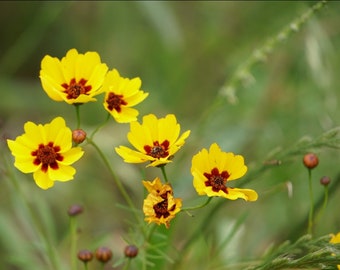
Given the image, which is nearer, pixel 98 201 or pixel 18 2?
pixel 98 201

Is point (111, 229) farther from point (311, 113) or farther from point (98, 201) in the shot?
point (311, 113)

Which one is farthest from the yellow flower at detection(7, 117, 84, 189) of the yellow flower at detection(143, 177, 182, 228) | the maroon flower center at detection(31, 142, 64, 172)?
the yellow flower at detection(143, 177, 182, 228)

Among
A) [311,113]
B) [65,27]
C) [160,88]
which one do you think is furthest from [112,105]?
[65,27]

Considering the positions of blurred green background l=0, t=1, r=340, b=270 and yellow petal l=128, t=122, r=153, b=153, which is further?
blurred green background l=0, t=1, r=340, b=270

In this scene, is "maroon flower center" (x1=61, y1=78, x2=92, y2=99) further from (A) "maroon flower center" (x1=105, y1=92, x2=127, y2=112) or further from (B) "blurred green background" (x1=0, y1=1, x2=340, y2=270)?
(B) "blurred green background" (x1=0, y1=1, x2=340, y2=270)

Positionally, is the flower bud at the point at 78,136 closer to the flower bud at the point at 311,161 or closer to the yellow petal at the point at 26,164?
the yellow petal at the point at 26,164

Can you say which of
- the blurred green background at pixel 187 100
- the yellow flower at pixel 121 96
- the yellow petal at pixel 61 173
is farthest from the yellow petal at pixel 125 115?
the blurred green background at pixel 187 100
